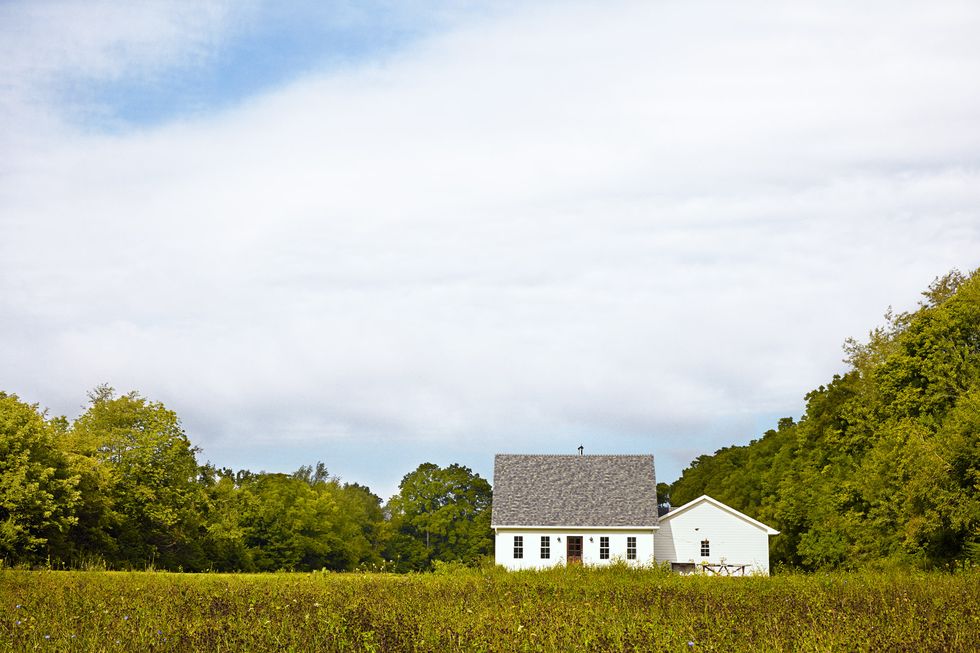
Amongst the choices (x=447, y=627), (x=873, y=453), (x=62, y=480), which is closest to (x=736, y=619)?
(x=447, y=627)

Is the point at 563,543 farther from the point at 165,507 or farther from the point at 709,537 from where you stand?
the point at 165,507

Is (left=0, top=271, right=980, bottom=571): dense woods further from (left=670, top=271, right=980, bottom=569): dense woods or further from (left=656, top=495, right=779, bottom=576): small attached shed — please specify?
(left=656, top=495, right=779, bottom=576): small attached shed

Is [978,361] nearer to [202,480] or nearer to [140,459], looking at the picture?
[140,459]

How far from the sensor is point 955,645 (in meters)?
9.38

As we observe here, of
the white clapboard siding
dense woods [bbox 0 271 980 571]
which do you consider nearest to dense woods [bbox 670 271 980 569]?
dense woods [bbox 0 271 980 571]

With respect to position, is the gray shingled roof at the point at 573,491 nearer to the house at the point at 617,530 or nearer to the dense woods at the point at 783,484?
the house at the point at 617,530

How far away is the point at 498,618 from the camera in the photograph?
12.1 metres

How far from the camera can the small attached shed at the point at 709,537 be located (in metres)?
57.5

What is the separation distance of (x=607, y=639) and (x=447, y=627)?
2287 millimetres

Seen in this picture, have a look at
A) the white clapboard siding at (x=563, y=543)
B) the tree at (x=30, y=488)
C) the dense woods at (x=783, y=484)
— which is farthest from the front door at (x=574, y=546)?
the tree at (x=30, y=488)

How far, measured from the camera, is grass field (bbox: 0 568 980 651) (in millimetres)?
10016

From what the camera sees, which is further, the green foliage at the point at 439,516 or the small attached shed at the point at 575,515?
the green foliage at the point at 439,516

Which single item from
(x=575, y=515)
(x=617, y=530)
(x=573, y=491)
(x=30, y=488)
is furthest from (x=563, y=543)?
(x=30, y=488)

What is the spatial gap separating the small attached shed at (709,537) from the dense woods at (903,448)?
7.89 ft
